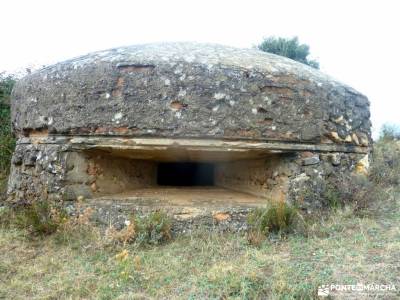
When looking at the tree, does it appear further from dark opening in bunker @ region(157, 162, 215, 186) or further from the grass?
the grass

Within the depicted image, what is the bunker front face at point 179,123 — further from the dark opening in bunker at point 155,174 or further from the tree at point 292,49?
the tree at point 292,49

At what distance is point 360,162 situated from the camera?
410 cm

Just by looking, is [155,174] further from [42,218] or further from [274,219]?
[274,219]

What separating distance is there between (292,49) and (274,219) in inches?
279

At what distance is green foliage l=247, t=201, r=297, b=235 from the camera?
332cm

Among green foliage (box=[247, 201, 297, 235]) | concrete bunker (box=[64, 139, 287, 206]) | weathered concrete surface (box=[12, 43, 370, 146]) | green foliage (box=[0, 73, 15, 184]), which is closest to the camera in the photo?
green foliage (box=[247, 201, 297, 235])

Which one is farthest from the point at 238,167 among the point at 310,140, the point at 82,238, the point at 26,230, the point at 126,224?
the point at 26,230

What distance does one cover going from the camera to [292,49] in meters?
9.30

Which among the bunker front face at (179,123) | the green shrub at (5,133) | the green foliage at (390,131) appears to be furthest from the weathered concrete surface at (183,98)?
the green foliage at (390,131)

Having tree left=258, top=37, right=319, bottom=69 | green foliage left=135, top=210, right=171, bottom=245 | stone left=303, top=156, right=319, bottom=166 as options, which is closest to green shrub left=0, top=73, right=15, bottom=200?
green foliage left=135, top=210, right=171, bottom=245

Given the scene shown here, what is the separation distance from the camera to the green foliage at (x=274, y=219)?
3316mm

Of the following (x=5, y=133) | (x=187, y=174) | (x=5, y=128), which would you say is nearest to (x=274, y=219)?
(x=187, y=174)

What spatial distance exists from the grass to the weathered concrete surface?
1049 mm

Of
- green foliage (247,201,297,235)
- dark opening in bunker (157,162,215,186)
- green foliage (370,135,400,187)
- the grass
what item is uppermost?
green foliage (370,135,400,187)
